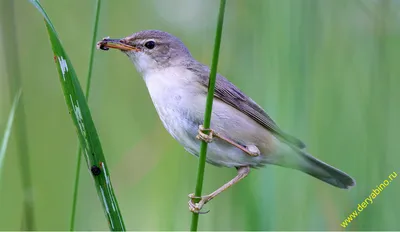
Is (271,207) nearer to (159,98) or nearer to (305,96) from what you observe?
(305,96)

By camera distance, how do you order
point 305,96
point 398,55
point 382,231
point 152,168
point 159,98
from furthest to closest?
point 152,168 → point 159,98 → point 398,55 → point 305,96 → point 382,231

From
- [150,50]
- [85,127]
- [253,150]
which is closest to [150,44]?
[150,50]

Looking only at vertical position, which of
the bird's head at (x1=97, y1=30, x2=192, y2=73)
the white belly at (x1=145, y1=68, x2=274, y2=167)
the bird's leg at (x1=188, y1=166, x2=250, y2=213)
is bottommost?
the bird's leg at (x1=188, y1=166, x2=250, y2=213)

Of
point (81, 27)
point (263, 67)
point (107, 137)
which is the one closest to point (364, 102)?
point (263, 67)

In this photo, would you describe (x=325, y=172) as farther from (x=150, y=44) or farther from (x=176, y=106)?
(x=150, y=44)

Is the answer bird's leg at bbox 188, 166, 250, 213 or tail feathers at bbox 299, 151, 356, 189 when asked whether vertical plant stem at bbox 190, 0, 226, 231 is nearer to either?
bird's leg at bbox 188, 166, 250, 213

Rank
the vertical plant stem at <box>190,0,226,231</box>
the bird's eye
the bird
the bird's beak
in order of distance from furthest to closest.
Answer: the bird's eye
the bird's beak
the bird
the vertical plant stem at <box>190,0,226,231</box>

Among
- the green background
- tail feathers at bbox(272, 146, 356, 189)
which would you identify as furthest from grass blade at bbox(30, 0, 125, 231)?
tail feathers at bbox(272, 146, 356, 189)
